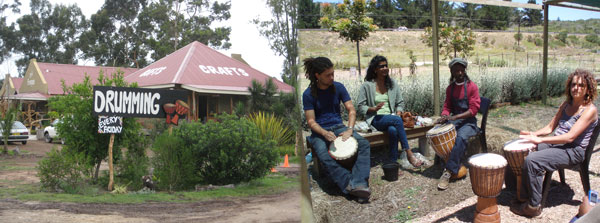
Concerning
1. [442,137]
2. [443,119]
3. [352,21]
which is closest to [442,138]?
[442,137]

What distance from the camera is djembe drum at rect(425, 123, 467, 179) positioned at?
2547 mm

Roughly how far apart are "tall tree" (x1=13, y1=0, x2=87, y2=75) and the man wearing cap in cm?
209

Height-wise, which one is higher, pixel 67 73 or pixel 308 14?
pixel 308 14

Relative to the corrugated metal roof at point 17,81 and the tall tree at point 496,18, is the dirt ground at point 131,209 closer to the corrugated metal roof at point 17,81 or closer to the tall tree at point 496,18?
the corrugated metal roof at point 17,81

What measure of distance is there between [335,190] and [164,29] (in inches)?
53.6

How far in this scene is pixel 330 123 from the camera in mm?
2488

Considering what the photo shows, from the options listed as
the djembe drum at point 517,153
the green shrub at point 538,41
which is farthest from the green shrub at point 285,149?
the green shrub at point 538,41

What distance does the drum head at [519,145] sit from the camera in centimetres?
241

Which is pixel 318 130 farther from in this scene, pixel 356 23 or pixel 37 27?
pixel 37 27

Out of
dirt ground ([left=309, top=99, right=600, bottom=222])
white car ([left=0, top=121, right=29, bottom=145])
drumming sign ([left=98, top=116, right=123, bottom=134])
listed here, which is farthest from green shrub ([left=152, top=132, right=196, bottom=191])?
dirt ground ([left=309, top=99, right=600, bottom=222])

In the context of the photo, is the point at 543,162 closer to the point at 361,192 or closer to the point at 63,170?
the point at 361,192

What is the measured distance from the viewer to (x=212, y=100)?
2.04m

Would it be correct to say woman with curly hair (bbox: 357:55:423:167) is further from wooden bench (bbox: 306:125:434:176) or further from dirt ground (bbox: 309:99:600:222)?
dirt ground (bbox: 309:99:600:222)

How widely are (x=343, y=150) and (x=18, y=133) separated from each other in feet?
5.77
